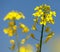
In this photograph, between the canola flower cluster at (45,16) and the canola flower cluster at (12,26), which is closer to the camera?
the canola flower cluster at (12,26)

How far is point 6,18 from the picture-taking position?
52 cm

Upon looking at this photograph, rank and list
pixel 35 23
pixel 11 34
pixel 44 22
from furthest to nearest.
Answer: pixel 35 23, pixel 44 22, pixel 11 34

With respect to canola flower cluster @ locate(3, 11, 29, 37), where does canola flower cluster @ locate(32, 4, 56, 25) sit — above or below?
above

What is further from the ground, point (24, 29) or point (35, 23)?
point (35, 23)

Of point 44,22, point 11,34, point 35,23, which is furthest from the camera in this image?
point 35,23

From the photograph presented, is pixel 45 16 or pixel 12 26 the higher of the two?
pixel 45 16

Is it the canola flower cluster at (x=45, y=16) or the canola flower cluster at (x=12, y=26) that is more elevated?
the canola flower cluster at (x=45, y=16)

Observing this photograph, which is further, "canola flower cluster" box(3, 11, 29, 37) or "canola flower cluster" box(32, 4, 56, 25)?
"canola flower cluster" box(32, 4, 56, 25)

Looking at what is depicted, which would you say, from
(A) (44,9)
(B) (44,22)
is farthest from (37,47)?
(A) (44,9)

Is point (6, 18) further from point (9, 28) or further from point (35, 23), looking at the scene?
point (35, 23)

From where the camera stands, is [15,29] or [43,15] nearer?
[15,29]

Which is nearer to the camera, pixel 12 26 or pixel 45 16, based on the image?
pixel 12 26

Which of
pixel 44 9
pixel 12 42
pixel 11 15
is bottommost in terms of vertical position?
pixel 12 42

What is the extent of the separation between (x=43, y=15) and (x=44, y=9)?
4.0 inches
